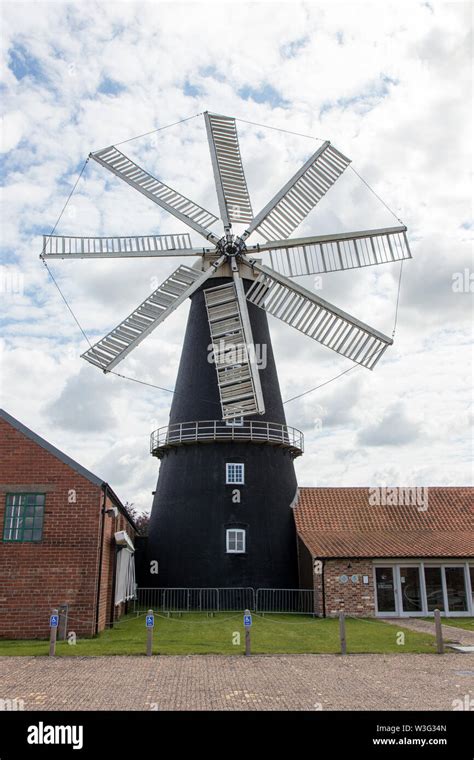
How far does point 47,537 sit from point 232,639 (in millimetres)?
5158

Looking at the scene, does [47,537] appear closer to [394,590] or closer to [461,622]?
[394,590]

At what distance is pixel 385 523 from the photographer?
24922 mm

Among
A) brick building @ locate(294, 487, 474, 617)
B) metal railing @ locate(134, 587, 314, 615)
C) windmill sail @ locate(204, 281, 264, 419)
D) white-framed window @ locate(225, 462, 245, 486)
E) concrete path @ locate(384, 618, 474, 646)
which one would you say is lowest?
concrete path @ locate(384, 618, 474, 646)

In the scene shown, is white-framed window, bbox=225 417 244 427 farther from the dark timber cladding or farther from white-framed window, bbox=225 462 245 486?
white-framed window, bbox=225 462 245 486

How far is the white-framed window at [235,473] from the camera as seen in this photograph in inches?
917

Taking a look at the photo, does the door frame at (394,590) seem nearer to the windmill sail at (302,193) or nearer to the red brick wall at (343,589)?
the red brick wall at (343,589)

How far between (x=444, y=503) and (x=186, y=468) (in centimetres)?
1113

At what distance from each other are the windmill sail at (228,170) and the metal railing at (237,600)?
1306 centimetres

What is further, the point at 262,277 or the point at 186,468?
the point at 186,468

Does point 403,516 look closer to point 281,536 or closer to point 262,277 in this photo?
point 281,536

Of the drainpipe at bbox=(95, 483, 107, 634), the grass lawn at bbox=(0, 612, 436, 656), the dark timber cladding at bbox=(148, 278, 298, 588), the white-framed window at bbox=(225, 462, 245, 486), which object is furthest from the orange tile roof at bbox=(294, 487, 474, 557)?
the drainpipe at bbox=(95, 483, 107, 634)

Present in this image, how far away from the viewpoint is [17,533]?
612 inches

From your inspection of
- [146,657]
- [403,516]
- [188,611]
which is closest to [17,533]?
[146,657]

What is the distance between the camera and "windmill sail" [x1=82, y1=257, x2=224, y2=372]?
19.7m
